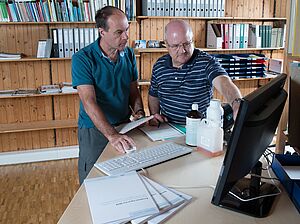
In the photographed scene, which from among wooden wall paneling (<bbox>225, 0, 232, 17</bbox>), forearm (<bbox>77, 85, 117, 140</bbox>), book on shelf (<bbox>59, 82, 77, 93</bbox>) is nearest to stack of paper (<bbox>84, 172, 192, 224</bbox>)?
forearm (<bbox>77, 85, 117, 140</bbox>)

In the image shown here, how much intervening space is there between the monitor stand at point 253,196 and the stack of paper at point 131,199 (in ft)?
0.47

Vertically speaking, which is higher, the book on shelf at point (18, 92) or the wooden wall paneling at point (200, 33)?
the wooden wall paneling at point (200, 33)

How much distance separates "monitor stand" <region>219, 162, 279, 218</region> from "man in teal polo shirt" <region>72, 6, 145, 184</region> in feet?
3.44

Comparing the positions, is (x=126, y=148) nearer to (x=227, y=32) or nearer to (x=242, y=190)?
(x=242, y=190)

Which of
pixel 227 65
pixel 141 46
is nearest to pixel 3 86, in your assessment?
pixel 141 46

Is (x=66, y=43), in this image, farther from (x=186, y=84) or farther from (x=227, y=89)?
(x=227, y=89)

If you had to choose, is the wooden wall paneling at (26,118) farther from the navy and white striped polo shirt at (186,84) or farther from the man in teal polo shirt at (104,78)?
the navy and white striped polo shirt at (186,84)

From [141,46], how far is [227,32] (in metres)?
1.03

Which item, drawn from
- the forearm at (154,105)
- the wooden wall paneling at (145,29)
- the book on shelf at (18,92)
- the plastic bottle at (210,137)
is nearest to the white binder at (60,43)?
the book on shelf at (18,92)

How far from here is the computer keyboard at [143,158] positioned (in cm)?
138

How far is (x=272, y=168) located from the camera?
138 centimetres

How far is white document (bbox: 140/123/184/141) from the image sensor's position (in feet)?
5.82

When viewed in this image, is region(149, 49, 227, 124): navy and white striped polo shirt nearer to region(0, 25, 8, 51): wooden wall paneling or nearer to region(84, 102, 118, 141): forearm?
region(84, 102, 118, 141): forearm

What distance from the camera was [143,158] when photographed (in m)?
1.47
